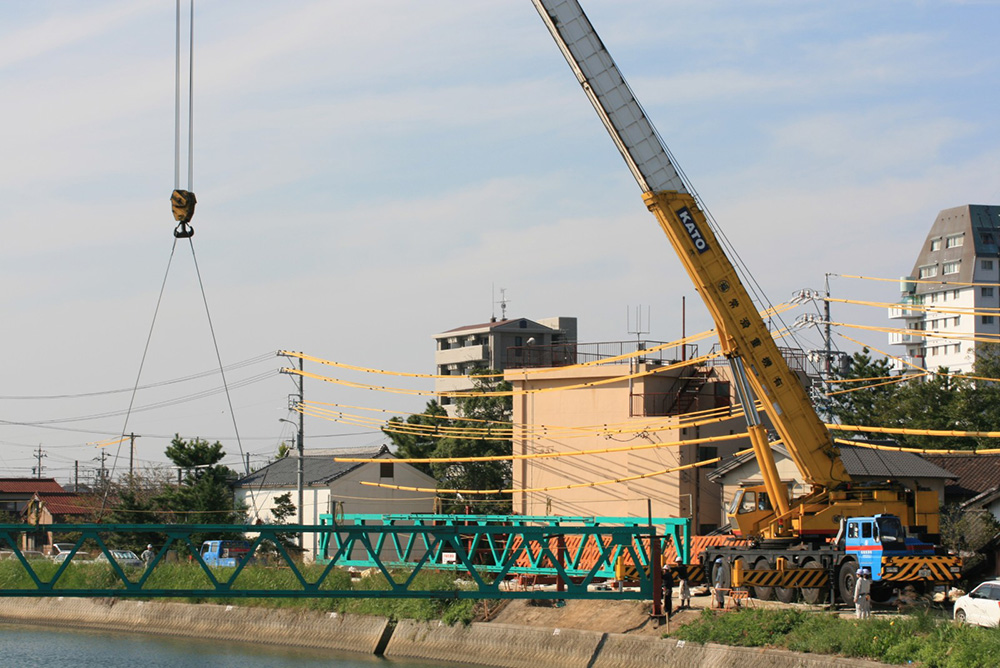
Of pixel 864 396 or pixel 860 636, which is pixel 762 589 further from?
pixel 864 396

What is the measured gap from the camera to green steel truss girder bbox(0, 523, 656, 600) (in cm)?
2317

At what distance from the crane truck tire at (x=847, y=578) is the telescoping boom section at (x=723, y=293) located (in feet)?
3.89

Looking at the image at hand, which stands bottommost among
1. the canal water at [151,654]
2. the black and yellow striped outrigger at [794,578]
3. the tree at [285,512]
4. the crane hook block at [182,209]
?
the canal water at [151,654]

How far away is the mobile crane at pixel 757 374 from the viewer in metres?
29.5

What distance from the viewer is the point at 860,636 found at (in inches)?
993

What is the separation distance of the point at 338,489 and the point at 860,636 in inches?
1549

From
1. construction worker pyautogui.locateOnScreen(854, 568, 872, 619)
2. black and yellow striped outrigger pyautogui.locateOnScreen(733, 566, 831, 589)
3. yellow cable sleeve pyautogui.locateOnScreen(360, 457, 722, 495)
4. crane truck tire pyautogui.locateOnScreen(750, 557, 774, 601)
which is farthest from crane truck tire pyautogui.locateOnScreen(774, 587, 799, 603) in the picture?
yellow cable sleeve pyautogui.locateOnScreen(360, 457, 722, 495)

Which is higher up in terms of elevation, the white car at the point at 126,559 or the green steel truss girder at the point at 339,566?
the green steel truss girder at the point at 339,566

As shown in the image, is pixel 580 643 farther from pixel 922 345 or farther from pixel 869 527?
pixel 922 345

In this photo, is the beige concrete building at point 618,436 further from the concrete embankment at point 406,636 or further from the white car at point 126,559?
the white car at point 126,559

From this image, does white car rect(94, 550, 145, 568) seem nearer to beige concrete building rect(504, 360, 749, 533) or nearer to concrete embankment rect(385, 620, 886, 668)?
concrete embankment rect(385, 620, 886, 668)

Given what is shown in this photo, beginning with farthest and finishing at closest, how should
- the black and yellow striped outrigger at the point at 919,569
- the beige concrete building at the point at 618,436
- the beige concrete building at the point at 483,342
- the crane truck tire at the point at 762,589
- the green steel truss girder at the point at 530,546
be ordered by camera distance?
the beige concrete building at the point at 483,342
the beige concrete building at the point at 618,436
the crane truck tire at the point at 762,589
the black and yellow striped outrigger at the point at 919,569
the green steel truss girder at the point at 530,546

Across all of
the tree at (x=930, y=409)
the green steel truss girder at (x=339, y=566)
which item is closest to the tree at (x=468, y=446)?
the green steel truss girder at (x=339, y=566)

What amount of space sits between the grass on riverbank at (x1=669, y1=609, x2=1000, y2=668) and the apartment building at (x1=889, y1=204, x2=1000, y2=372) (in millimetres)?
100478
